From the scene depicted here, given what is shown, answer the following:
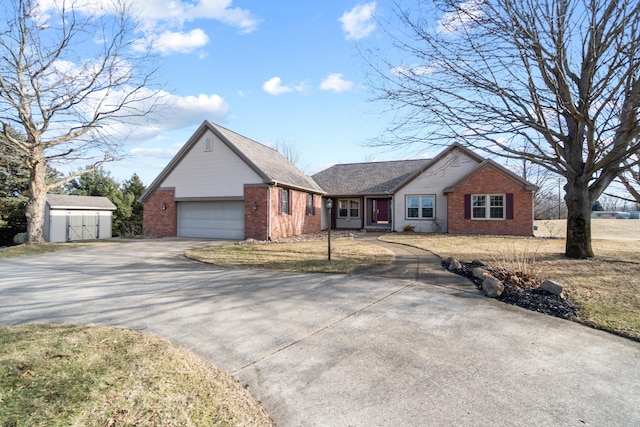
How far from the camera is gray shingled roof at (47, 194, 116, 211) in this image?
2497cm

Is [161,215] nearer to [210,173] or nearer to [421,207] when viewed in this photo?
[210,173]

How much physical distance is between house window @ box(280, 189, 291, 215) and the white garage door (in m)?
2.13

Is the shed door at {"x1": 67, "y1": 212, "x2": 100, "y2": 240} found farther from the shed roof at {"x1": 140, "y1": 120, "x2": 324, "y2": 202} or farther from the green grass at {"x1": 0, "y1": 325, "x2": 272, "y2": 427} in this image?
the green grass at {"x1": 0, "y1": 325, "x2": 272, "y2": 427}

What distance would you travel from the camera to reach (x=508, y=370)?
11.5ft

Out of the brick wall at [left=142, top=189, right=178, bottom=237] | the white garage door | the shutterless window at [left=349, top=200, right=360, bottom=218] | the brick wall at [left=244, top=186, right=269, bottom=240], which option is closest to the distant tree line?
the brick wall at [left=142, top=189, right=178, bottom=237]

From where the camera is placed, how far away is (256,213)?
54.8ft

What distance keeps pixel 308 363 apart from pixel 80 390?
6.75ft

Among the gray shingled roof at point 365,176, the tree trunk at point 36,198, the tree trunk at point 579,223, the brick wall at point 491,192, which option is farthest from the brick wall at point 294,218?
the tree trunk at point 579,223

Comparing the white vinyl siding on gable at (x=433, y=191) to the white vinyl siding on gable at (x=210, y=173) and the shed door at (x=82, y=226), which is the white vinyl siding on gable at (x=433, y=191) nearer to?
the white vinyl siding on gable at (x=210, y=173)

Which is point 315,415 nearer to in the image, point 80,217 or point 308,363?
point 308,363

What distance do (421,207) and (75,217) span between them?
2682 centimetres

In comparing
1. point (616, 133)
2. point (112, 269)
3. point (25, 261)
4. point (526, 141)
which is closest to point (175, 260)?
point (112, 269)

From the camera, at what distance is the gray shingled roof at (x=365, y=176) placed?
24.2 m

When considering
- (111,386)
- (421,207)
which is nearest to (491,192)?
(421,207)
